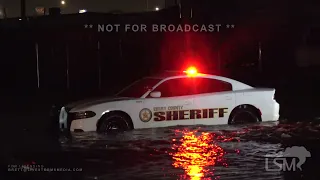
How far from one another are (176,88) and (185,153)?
3134 millimetres

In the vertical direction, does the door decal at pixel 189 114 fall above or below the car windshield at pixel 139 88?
below

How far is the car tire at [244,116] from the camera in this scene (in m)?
12.5

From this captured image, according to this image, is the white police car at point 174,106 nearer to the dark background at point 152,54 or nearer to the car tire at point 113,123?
the car tire at point 113,123

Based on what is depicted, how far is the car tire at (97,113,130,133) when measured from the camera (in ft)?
37.9

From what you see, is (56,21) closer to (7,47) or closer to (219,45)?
(7,47)

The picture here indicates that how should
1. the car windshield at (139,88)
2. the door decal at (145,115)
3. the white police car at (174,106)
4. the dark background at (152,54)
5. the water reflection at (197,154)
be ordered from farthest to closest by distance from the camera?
the dark background at (152,54)
the car windshield at (139,88)
the door decal at (145,115)
the white police car at (174,106)
the water reflection at (197,154)

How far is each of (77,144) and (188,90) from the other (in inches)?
122

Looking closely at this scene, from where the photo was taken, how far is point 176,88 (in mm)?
12391

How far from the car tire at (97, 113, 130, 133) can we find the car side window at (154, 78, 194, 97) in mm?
1072

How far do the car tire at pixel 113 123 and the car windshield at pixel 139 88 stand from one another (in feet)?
2.27

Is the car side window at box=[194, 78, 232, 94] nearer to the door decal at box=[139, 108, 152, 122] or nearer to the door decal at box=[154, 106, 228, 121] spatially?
the door decal at box=[154, 106, 228, 121]

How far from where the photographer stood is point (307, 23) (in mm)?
26750

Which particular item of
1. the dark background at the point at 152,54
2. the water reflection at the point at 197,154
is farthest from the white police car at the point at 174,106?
the dark background at the point at 152,54

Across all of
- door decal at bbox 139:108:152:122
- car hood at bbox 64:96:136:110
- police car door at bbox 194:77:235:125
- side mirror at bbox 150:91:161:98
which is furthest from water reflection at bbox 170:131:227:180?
car hood at bbox 64:96:136:110
